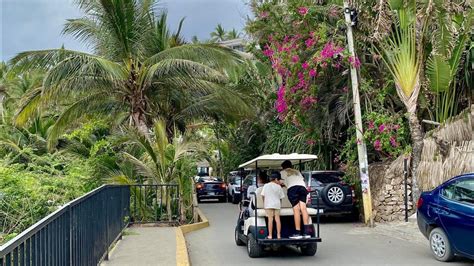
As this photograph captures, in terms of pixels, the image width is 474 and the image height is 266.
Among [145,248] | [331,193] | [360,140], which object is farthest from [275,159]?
[331,193]

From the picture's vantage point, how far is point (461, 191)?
29.2ft

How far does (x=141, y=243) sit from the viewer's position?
11.0 m

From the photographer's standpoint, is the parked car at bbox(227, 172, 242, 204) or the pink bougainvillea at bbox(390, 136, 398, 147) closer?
the pink bougainvillea at bbox(390, 136, 398, 147)

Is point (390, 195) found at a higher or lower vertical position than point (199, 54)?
lower

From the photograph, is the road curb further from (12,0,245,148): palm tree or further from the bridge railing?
(12,0,245,148): palm tree

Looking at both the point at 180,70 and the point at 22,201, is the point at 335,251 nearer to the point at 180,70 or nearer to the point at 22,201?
the point at 22,201

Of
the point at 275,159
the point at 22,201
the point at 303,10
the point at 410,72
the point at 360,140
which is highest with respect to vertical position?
the point at 303,10

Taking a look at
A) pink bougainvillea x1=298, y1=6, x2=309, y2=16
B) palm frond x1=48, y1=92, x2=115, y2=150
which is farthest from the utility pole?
palm frond x1=48, y1=92, x2=115, y2=150

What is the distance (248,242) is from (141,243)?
233 centimetres

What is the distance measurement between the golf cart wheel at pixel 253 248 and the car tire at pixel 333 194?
5798 mm

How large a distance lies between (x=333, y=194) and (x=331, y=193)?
9 cm

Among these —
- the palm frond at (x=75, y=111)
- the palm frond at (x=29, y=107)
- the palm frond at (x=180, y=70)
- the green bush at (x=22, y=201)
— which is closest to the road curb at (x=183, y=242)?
the green bush at (x=22, y=201)

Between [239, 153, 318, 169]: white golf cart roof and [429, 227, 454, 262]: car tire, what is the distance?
2.71 metres

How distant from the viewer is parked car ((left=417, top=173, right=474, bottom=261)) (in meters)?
8.34
